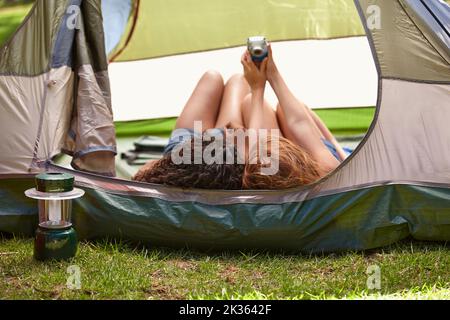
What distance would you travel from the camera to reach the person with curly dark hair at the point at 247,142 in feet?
7.20

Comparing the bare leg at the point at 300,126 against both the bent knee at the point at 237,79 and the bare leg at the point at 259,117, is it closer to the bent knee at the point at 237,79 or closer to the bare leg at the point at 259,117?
the bare leg at the point at 259,117

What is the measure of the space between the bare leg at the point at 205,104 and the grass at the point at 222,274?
0.58 m

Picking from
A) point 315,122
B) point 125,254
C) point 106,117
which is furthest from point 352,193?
point 106,117

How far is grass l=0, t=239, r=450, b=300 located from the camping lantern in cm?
3

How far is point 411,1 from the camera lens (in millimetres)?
2127

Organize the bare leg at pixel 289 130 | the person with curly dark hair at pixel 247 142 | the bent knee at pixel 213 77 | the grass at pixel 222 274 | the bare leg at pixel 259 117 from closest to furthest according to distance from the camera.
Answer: the grass at pixel 222 274 < the person with curly dark hair at pixel 247 142 < the bare leg at pixel 259 117 < the bare leg at pixel 289 130 < the bent knee at pixel 213 77

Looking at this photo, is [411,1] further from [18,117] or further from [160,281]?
[18,117]

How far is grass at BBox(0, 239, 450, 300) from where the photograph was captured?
1.89 meters

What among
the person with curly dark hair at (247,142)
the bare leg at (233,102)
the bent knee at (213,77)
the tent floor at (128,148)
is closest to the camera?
the person with curly dark hair at (247,142)

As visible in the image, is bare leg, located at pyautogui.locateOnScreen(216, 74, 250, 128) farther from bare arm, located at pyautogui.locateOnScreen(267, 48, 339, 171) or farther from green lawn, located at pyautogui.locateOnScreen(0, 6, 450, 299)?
green lawn, located at pyautogui.locateOnScreen(0, 6, 450, 299)

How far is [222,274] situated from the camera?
206cm

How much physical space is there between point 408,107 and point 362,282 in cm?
56

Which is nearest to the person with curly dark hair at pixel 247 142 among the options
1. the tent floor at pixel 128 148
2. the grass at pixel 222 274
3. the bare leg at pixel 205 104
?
the bare leg at pixel 205 104

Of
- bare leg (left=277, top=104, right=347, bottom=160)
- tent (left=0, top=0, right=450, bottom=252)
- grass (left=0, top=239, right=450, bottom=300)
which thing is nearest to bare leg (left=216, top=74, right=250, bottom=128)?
bare leg (left=277, top=104, right=347, bottom=160)
